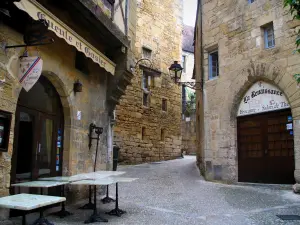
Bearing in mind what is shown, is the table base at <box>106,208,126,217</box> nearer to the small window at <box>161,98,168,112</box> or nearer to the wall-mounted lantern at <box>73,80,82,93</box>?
the wall-mounted lantern at <box>73,80,82,93</box>

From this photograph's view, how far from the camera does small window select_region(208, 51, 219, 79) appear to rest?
1106cm

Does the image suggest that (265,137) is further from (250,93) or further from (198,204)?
(198,204)

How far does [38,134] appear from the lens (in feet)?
17.9

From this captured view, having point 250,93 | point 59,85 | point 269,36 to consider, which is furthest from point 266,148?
point 59,85

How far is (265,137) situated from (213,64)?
332cm

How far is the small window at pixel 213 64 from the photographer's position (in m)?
Answer: 11.1

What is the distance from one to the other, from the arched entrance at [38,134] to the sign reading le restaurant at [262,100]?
18.2ft

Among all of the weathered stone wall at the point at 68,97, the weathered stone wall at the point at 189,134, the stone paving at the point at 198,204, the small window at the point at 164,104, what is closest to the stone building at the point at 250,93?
the stone paving at the point at 198,204

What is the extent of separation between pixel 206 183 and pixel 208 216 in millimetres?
4161

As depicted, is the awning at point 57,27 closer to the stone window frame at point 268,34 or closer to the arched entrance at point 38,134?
the arched entrance at point 38,134

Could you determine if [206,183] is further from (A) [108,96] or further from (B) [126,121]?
(B) [126,121]

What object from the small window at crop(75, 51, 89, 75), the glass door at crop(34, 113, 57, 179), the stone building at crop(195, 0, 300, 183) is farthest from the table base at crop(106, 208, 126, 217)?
the stone building at crop(195, 0, 300, 183)

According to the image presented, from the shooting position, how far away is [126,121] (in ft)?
50.8

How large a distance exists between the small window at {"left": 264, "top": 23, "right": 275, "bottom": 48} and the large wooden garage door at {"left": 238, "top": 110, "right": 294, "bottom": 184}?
74.7 inches
